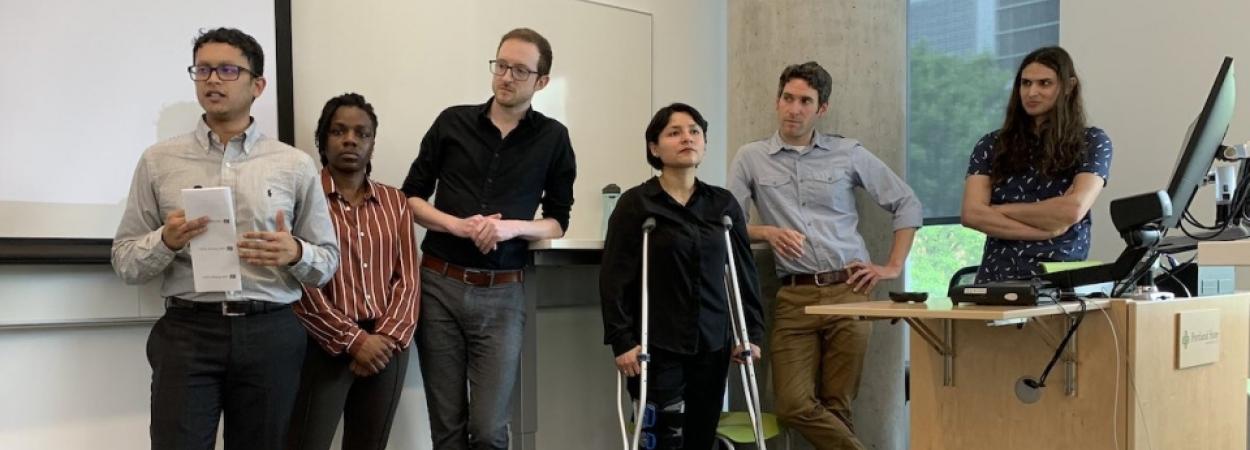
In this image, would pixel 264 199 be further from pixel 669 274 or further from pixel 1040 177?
pixel 1040 177

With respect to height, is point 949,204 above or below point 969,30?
below

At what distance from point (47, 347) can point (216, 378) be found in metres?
0.81

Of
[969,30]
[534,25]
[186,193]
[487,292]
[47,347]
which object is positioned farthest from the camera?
[969,30]

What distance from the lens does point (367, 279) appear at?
2928 mm

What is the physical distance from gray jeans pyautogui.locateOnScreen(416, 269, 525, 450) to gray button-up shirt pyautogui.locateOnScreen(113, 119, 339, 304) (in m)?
0.57

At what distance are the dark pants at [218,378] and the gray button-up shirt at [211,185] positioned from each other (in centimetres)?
7

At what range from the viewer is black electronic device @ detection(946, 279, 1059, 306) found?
2123mm

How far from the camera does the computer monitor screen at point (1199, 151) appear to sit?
2.16 meters

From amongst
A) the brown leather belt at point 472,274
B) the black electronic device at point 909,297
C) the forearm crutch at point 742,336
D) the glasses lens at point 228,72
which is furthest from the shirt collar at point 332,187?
the black electronic device at point 909,297

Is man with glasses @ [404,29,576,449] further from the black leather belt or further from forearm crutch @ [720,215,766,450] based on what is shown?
the black leather belt

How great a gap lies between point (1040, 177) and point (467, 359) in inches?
74.8

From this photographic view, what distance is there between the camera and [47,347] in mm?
2803

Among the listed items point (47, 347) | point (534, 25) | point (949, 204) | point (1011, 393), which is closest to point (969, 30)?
point (949, 204)

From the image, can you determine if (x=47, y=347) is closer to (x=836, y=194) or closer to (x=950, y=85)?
(x=836, y=194)
